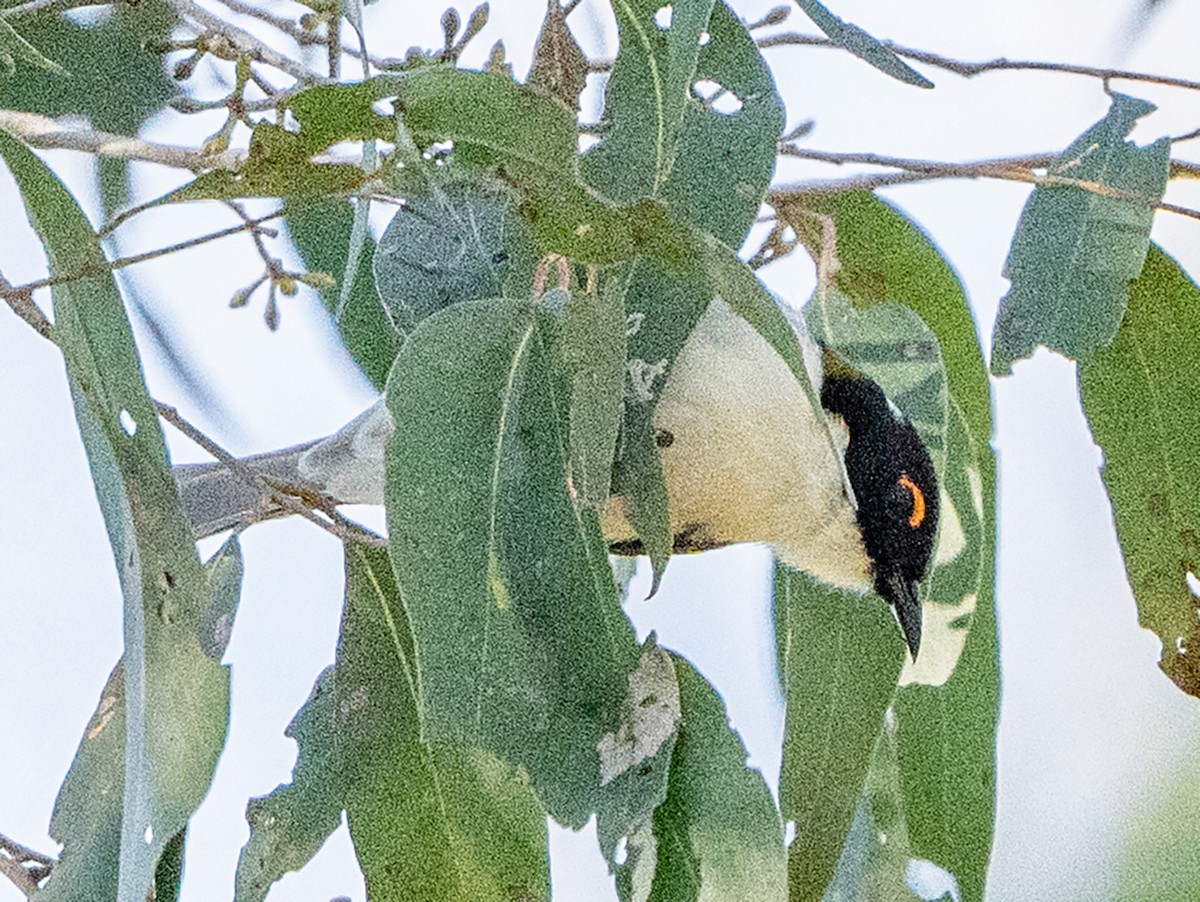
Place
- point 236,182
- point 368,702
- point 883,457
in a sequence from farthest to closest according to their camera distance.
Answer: point 883,457
point 368,702
point 236,182

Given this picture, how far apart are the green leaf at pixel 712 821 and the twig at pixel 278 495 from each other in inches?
11.5

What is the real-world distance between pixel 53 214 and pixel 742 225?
0.46 m

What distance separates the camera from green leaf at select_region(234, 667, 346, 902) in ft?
4.13

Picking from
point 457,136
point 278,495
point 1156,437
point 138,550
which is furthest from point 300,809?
point 1156,437

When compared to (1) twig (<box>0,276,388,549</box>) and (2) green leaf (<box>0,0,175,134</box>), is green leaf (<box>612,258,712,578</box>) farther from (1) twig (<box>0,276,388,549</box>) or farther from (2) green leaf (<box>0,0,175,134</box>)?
(2) green leaf (<box>0,0,175,134</box>)

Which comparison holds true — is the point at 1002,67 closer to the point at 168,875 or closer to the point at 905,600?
the point at 905,600

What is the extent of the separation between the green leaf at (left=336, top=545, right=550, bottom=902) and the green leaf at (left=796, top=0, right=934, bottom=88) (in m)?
0.61

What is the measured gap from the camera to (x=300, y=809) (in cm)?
130

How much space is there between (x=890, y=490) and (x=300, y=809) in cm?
72

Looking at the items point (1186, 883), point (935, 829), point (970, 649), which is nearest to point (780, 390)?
point (970, 649)

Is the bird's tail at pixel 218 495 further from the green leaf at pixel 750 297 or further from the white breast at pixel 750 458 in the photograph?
the green leaf at pixel 750 297

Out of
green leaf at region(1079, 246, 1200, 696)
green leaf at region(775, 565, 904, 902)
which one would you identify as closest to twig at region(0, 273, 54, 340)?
green leaf at region(775, 565, 904, 902)

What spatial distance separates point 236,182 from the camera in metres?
0.94

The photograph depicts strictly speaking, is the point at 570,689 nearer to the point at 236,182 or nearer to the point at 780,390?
the point at 236,182
